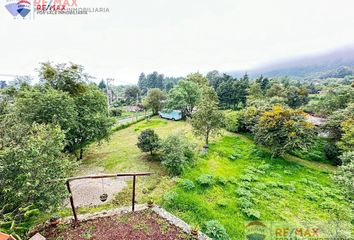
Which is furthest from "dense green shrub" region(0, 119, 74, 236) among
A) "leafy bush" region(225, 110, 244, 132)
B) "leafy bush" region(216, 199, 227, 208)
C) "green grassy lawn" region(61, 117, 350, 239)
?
"leafy bush" region(225, 110, 244, 132)

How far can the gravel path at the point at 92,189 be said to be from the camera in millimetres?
10484

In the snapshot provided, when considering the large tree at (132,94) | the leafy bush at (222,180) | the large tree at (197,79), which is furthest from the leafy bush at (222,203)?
the large tree at (132,94)

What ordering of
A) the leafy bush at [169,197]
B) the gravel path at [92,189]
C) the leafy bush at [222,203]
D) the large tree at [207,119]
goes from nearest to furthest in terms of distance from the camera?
the leafy bush at [169,197] → the leafy bush at [222,203] → the gravel path at [92,189] → the large tree at [207,119]

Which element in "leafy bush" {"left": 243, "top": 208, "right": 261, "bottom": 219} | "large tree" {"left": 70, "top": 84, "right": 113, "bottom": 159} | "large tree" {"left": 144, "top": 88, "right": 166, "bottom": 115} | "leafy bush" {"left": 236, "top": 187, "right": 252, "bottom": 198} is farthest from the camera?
"large tree" {"left": 144, "top": 88, "right": 166, "bottom": 115}

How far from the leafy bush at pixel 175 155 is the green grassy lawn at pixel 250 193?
27.7 inches

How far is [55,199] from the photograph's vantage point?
21.1 feet

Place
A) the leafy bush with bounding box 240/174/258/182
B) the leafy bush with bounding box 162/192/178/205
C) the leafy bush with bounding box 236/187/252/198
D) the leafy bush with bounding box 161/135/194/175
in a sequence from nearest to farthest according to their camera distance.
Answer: the leafy bush with bounding box 162/192/178/205 → the leafy bush with bounding box 236/187/252/198 → the leafy bush with bounding box 161/135/194/175 → the leafy bush with bounding box 240/174/258/182

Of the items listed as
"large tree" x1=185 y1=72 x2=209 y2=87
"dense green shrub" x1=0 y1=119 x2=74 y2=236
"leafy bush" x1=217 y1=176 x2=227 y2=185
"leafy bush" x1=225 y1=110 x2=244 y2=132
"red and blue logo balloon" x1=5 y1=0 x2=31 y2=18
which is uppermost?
"red and blue logo balloon" x1=5 y1=0 x2=31 y2=18

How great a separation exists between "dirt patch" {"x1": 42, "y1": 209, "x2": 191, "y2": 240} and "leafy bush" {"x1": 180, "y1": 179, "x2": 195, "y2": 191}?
8.84 feet

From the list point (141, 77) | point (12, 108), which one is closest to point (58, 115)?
point (12, 108)

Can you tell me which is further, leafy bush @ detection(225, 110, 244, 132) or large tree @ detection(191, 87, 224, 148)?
leafy bush @ detection(225, 110, 244, 132)

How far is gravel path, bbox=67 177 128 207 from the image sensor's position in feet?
34.4

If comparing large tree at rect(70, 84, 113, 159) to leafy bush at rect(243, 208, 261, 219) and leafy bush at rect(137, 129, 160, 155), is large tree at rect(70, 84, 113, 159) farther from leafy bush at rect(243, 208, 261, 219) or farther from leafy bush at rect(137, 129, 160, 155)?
leafy bush at rect(243, 208, 261, 219)

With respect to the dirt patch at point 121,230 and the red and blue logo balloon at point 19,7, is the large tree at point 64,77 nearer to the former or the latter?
the red and blue logo balloon at point 19,7
